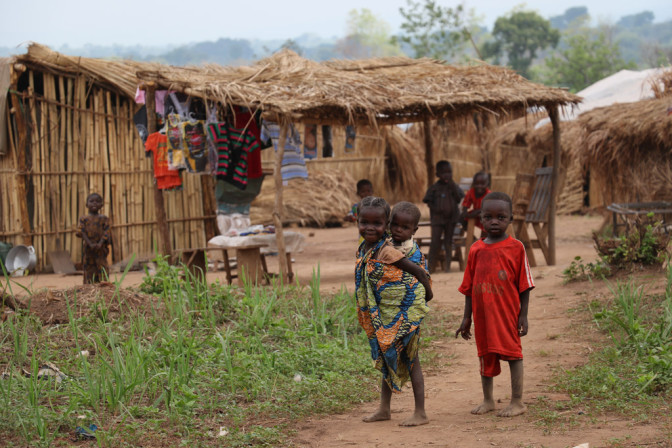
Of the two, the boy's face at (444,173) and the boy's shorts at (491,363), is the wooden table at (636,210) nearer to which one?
the boy's face at (444,173)

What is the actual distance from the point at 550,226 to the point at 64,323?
7009 mm

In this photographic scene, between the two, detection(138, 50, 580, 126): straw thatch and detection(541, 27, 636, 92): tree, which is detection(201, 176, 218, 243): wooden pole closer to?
detection(138, 50, 580, 126): straw thatch

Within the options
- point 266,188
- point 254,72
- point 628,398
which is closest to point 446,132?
point 266,188

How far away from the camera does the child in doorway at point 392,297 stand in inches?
150

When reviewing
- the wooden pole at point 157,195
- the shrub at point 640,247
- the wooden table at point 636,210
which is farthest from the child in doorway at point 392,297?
the wooden table at point 636,210

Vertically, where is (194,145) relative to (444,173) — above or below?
above

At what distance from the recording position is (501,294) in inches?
154

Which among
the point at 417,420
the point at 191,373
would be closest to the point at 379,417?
the point at 417,420

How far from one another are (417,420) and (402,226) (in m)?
1.00

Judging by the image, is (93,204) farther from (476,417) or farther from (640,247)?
(640,247)

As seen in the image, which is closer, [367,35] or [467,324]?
[467,324]

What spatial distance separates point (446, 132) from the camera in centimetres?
2131

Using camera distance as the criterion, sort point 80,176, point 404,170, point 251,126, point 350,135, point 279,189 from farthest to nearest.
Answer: point 404,170, point 80,176, point 350,135, point 251,126, point 279,189

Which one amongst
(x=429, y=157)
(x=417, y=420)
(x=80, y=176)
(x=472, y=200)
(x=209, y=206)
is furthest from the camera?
(x=429, y=157)
